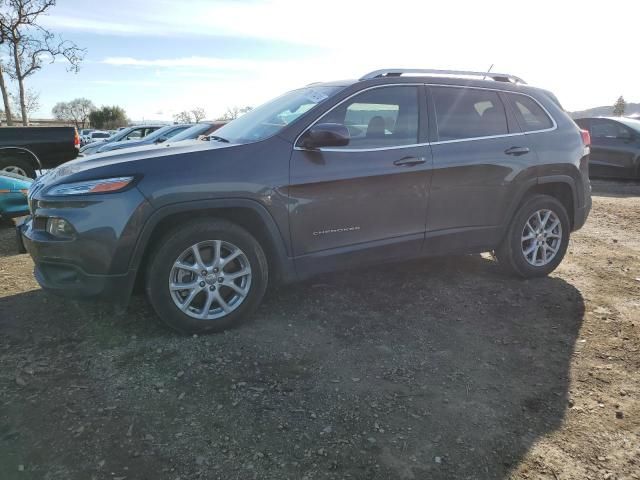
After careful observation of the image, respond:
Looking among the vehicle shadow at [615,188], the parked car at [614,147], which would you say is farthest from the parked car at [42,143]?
the parked car at [614,147]

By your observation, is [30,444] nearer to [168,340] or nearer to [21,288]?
[168,340]

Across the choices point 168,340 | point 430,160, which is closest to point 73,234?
point 168,340

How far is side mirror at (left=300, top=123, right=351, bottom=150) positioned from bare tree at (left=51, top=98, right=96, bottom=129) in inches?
2577

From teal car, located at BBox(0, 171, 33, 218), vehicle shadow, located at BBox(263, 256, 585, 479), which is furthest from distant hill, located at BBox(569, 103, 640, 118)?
teal car, located at BBox(0, 171, 33, 218)

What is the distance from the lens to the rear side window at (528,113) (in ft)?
14.9

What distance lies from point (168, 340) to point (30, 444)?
113cm

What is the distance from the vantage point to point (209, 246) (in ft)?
11.3

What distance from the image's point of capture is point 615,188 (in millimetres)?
10555

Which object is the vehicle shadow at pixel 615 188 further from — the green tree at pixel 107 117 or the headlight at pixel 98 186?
the green tree at pixel 107 117

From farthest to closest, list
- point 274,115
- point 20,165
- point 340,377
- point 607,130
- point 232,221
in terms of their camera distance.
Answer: point 607,130, point 20,165, point 274,115, point 232,221, point 340,377

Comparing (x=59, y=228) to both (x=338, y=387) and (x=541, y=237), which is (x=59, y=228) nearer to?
(x=338, y=387)

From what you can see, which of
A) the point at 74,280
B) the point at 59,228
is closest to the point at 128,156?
the point at 59,228

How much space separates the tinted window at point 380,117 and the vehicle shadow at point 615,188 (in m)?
7.46

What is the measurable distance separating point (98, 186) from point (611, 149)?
11.5m
